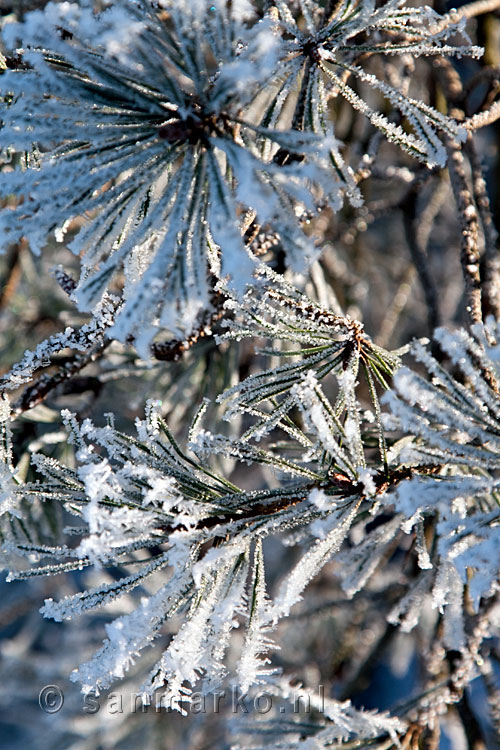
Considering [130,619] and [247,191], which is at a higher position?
[247,191]

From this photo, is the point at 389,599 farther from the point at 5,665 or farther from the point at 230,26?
the point at 5,665

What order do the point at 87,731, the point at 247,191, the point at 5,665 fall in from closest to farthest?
the point at 247,191, the point at 87,731, the point at 5,665

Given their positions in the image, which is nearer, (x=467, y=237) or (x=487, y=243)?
(x=467, y=237)

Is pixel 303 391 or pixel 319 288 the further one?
pixel 319 288

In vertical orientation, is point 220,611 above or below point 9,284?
below

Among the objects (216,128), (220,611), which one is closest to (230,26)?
(216,128)

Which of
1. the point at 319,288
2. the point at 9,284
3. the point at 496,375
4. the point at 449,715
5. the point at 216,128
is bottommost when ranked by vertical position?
the point at 449,715

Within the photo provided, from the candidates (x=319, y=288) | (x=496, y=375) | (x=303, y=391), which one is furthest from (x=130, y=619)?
(x=319, y=288)

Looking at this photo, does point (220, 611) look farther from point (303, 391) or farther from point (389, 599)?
point (389, 599)

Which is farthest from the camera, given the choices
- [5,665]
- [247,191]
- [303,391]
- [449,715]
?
[5,665]
